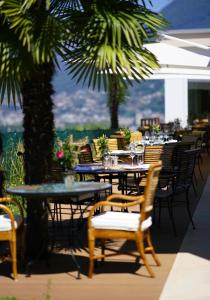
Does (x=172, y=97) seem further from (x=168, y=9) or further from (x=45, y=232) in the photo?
(x=45, y=232)

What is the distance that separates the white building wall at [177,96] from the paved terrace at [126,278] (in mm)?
17308

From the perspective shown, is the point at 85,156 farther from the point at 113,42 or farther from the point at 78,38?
the point at 113,42

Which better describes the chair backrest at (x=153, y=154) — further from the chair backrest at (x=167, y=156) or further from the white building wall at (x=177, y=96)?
the white building wall at (x=177, y=96)

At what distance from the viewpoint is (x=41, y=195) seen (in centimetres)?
633

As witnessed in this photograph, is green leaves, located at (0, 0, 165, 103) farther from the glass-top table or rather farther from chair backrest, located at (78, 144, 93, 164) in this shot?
chair backrest, located at (78, 144, 93, 164)

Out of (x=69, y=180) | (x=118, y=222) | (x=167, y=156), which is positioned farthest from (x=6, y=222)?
(x=167, y=156)

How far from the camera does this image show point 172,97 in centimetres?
2531

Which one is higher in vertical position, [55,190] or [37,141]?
[37,141]

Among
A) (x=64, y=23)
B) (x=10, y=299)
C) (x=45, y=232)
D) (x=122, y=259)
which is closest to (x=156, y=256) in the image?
(x=122, y=259)

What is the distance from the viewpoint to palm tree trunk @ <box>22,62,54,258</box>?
6.96 m

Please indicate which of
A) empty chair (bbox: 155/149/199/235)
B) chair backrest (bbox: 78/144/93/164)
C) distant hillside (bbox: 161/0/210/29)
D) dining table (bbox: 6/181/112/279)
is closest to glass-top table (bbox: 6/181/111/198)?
dining table (bbox: 6/181/112/279)

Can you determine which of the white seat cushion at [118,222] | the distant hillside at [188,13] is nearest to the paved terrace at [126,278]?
the white seat cushion at [118,222]

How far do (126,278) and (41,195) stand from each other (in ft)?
3.55

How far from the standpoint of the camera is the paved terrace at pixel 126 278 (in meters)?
5.82
